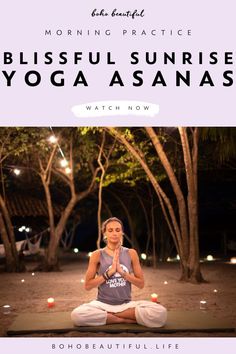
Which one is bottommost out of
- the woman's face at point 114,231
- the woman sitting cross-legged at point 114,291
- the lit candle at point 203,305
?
the lit candle at point 203,305

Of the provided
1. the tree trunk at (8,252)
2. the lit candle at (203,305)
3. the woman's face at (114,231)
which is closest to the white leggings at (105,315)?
the woman's face at (114,231)

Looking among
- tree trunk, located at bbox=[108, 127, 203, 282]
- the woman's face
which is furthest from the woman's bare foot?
tree trunk, located at bbox=[108, 127, 203, 282]

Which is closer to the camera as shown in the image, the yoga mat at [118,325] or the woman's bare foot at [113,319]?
the yoga mat at [118,325]

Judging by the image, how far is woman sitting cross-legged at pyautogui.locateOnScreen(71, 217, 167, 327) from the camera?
537cm

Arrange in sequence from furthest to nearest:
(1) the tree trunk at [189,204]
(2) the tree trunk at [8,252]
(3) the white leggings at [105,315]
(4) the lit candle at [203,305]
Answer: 1. (2) the tree trunk at [8,252]
2. (1) the tree trunk at [189,204]
3. (4) the lit candle at [203,305]
4. (3) the white leggings at [105,315]

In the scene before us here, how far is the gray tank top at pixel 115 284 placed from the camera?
540 centimetres

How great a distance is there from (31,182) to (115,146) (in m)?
6.19

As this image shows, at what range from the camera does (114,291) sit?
544cm

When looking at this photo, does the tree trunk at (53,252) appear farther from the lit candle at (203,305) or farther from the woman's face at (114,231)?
the woman's face at (114,231)

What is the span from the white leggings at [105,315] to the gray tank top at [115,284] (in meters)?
0.09

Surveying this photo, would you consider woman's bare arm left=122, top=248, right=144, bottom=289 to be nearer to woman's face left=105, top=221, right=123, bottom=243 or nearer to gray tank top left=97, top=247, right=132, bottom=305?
gray tank top left=97, top=247, right=132, bottom=305

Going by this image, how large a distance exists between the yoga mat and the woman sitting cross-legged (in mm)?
97

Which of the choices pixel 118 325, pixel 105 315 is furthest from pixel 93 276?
pixel 118 325

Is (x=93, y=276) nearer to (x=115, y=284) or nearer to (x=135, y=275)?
(x=115, y=284)
